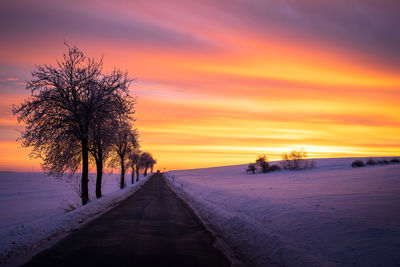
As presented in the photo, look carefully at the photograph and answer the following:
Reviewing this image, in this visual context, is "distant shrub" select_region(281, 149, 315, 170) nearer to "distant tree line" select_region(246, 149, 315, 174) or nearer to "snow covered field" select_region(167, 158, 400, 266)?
"distant tree line" select_region(246, 149, 315, 174)

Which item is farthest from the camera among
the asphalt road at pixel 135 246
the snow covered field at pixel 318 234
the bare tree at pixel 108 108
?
the bare tree at pixel 108 108

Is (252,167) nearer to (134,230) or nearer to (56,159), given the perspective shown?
(56,159)

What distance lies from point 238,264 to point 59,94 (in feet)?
57.4

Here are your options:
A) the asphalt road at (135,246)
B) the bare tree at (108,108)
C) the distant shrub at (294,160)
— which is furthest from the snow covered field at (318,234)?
the distant shrub at (294,160)

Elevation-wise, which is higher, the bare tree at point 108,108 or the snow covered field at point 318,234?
the bare tree at point 108,108

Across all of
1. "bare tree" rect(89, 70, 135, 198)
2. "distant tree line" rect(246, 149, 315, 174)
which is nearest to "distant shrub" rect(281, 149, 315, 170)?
"distant tree line" rect(246, 149, 315, 174)

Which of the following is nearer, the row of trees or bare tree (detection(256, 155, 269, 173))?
the row of trees

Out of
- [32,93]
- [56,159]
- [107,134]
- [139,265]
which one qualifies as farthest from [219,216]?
[32,93]

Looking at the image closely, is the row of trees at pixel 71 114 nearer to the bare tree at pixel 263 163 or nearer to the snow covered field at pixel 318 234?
the snow covered field at pixel 318 234

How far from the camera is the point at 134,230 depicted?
10289 mm

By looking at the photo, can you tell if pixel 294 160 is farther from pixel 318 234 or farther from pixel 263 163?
pixel 318 234

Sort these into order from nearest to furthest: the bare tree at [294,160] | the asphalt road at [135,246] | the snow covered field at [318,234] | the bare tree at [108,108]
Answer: the asphalt road at [135,246], the snow covered field at [318,234], the bare tree at [108,108], the bare tree at [294,160]

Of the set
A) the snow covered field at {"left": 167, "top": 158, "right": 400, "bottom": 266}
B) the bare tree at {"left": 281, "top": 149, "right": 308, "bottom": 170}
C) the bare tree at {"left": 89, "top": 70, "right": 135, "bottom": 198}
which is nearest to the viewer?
the snow covered field at {"left": 167, "top": 158, "right": 400, "bottom": 266}

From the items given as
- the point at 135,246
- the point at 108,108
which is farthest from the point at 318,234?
the point at 108,108
